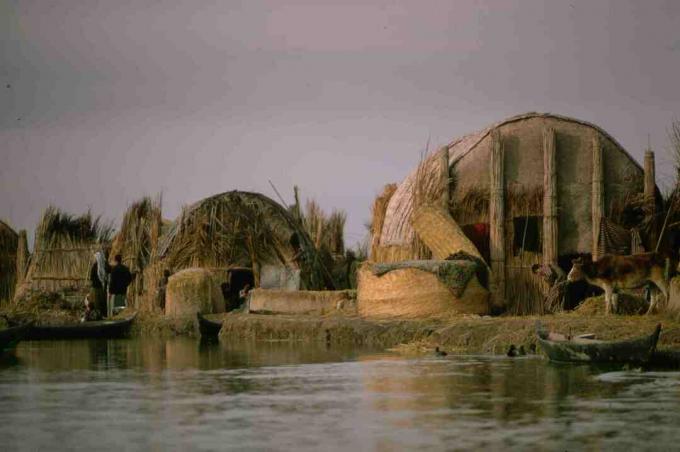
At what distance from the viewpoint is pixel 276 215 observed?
82.5 ft

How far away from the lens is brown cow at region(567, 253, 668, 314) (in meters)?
16.5

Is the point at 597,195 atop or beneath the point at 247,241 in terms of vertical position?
atop

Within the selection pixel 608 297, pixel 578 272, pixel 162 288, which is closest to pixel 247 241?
pixel 162 288

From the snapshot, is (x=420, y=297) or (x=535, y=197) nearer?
(x=420, y=297)

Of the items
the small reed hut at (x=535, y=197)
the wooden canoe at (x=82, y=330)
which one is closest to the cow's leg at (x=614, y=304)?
the small reed hut at (x=535, y=197)

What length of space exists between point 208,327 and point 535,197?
18.9 ft

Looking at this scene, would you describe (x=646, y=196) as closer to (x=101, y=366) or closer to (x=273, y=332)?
(x=273, y=332)

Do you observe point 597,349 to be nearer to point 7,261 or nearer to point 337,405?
point 337,405

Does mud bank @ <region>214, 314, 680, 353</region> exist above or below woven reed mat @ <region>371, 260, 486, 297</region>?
below

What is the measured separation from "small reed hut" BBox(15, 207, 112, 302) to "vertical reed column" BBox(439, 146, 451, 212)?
885 centimetres

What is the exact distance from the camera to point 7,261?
30.2m

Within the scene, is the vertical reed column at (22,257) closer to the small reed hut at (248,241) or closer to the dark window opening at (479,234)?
the small reed hut at (248,241)

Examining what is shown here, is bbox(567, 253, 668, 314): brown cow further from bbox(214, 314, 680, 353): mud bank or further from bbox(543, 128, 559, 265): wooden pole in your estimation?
bbox(543, 128, 559, 265): wooden pole

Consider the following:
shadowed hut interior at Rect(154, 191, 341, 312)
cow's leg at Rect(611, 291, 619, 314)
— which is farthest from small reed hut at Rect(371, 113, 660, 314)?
shadowed hut interior at Rect(154, 191, 341, 312)
